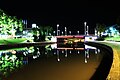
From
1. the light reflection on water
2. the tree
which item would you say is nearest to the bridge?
the tree

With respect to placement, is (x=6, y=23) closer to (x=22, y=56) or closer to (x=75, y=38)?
(x=22, y=56)

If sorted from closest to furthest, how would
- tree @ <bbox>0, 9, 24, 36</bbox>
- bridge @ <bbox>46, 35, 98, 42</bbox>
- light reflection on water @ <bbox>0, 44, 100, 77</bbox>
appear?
light reflection on water @ <bbox>0, 44, 100, 77</bbox>
tree @ <bbox>0, 9, 24, 36</bbox>
bridge @ <bbox>46, 35, 98, 42</bbox>

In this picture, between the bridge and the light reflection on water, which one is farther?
the bridge

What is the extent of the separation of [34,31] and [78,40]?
19980 mm

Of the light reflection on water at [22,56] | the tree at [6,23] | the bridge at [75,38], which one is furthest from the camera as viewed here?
the bridge at [75,38]

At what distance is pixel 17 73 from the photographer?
22391 millimetres

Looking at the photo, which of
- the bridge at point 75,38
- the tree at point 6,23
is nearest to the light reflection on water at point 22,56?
the tree at point 6,23

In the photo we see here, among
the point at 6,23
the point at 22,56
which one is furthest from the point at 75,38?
the point at 22,56

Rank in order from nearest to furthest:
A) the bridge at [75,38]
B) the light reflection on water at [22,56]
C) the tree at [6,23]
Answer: the light reflection on water at [22,56], the tree at [6,23], the bridge at [75,38]

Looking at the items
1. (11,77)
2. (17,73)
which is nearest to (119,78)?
(11,77)

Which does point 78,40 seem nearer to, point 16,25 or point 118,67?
point 16,25

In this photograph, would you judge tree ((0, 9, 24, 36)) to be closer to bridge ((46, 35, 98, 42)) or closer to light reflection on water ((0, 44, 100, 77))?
light reflection on water ((0, 44, 100, 77))

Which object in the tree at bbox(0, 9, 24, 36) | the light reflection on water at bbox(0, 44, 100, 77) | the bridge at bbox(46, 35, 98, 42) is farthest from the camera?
the bridge at bbox(46, 35, 98, 42)

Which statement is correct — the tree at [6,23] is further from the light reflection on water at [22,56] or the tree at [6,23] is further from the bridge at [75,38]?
the bridge at [75,38]
